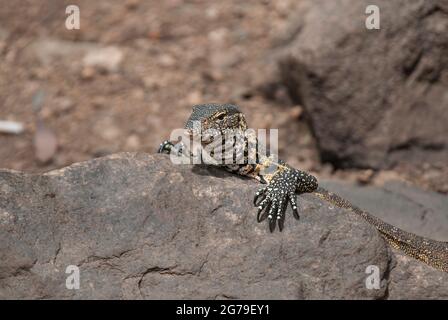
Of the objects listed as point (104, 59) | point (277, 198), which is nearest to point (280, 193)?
point (277, 198)

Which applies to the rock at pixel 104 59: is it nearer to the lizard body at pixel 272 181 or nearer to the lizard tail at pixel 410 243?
the lizard body at pixel 272 181

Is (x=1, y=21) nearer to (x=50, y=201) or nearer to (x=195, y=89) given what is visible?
(x=195, y=89)

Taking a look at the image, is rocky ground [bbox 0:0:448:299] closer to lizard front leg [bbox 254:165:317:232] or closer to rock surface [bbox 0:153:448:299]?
rock surface [bbox 0:153:448:299]

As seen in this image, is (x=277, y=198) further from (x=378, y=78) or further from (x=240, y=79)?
(x=240, y=79)

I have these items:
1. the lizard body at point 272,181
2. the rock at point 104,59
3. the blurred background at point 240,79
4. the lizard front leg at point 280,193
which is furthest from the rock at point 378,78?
the rock at point 104,59

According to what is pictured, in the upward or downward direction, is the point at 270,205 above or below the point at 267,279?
above

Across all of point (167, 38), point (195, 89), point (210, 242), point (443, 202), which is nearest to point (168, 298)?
point (210, 242)
